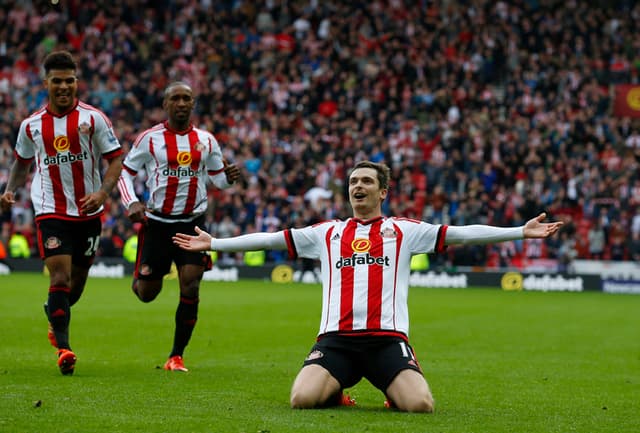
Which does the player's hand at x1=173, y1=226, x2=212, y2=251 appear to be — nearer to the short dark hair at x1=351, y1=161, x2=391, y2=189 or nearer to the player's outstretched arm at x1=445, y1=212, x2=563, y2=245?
the short dark hair at x1=351, y1=161, x2=391, y2=189

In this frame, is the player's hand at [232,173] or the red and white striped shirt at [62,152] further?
the player's hand at [232,173]

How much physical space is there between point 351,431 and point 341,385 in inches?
46.2

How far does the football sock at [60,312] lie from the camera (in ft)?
30.4

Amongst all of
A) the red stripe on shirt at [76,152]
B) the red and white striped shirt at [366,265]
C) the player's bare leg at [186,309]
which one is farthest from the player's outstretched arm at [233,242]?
the player's bare leg at [186,309]

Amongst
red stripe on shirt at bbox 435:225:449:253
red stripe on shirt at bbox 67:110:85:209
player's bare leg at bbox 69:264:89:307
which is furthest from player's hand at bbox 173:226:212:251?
player's bare leg at bbox 69:264:89:307

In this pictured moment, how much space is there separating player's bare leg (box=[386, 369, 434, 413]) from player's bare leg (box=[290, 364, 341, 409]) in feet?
1.32

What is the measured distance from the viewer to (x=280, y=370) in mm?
10258

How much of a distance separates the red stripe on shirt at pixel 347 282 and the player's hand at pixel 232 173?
8.93 ft

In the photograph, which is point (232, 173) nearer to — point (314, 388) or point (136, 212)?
point (136, 212)

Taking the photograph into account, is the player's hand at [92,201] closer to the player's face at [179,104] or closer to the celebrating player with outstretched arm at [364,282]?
the player's face at [179,104]

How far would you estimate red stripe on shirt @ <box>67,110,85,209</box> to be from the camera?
31.7 feet

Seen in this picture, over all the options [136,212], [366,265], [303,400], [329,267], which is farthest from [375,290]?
[136,212]

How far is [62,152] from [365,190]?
317 cm

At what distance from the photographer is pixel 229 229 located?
2972cm
